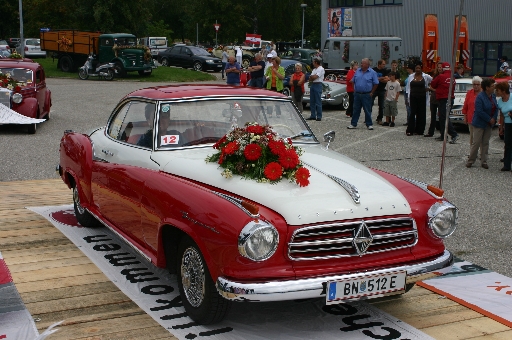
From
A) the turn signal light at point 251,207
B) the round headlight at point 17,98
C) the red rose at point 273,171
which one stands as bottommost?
the turn signal light at point 251,207

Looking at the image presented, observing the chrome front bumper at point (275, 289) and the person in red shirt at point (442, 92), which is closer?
the chrome front bumper at point (275, 289)

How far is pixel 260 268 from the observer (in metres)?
→ 4.34

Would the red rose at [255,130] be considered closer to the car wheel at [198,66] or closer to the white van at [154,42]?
the car wheel at [198,66]

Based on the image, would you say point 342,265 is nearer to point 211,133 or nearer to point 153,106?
point 211,133

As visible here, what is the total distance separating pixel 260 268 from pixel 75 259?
8.40ft

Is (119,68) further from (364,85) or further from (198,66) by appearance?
(364,85)

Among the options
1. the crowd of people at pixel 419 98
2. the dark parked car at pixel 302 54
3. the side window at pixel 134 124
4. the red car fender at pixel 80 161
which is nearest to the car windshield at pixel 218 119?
the side window at pixel 134 124

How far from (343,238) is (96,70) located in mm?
30060

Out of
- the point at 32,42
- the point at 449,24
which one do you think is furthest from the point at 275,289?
the point at 32,42

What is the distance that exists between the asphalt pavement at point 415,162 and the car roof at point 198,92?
2.57 meters

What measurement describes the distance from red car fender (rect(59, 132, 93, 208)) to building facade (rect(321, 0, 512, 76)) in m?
30.0

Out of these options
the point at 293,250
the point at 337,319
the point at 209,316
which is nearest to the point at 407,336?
the point at 337,319

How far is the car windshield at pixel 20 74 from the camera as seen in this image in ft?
52.8

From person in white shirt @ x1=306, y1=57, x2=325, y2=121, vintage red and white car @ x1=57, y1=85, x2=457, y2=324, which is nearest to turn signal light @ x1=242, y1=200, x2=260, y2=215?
vintage red and white car @ x1=57, y1=85, x2=457, y2=324
